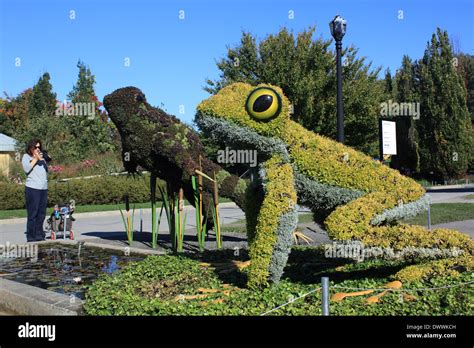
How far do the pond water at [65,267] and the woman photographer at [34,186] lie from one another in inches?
38.4

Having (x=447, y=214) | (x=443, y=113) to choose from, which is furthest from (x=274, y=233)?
(x=443, y=113)

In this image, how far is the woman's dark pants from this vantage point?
1064 cm

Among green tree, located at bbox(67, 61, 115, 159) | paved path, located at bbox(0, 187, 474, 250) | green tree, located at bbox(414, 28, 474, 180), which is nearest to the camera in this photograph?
paved path, located at bbox(0, 187, 474, 250)

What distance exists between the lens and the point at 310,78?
2559cm

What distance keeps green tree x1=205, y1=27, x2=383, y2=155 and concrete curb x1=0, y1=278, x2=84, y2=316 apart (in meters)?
21.2

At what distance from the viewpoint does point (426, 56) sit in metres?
35.1

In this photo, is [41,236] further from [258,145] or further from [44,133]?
[44,133]

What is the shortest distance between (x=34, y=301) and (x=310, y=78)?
22.5 metres

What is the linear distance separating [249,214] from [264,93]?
158 centimetres

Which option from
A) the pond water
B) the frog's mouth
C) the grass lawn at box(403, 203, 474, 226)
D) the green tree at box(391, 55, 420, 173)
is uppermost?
the green tree at box(391, 55, 420, 173)

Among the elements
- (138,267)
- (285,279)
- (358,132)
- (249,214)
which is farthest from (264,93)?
(358,132)

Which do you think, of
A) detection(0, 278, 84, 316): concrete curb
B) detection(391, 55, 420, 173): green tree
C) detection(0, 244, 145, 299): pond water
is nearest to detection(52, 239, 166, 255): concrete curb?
detection(0, 244, 145, 299): pond water

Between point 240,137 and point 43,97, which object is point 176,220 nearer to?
point 240,137

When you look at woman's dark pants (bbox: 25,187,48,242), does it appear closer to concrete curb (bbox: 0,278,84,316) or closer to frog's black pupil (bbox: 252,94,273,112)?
concrete curb (bbox: 0,278,84,316)
